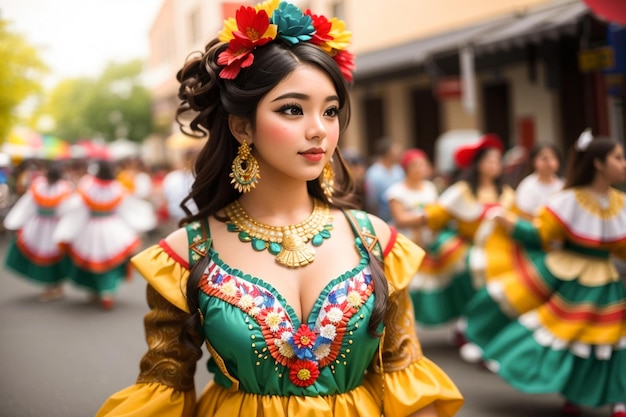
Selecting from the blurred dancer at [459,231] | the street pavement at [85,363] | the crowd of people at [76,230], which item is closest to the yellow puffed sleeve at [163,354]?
the street pavement at [85,363]

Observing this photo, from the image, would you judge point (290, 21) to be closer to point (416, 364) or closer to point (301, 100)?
point (301, 100)

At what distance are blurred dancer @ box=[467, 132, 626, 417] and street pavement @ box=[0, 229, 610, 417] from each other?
0.52 meters

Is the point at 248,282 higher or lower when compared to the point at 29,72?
lower

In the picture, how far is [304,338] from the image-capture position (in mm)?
2311

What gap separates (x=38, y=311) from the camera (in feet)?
29.4

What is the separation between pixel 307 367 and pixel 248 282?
1.01ft

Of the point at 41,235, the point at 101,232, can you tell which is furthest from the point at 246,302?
the point at 41,235

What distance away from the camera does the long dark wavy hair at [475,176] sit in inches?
266

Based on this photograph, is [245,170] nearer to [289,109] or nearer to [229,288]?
[289,109]

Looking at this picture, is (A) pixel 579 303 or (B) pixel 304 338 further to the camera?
(A) pixel 579 303

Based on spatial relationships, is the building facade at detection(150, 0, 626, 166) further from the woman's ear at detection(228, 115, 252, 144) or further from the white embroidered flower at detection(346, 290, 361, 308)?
the white embroidered flower at detection(346, 290, 361, 308)

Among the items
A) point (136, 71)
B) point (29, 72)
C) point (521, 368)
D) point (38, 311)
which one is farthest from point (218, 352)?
point (136, 71)

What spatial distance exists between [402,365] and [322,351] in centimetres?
31

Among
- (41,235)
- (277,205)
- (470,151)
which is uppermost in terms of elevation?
(277,205)
